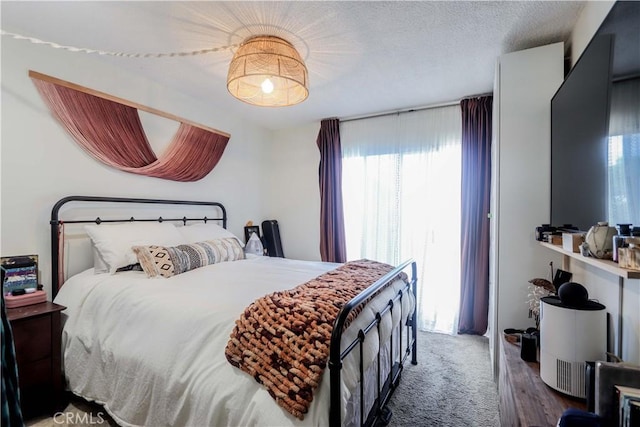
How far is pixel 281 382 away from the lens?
3.62 ft

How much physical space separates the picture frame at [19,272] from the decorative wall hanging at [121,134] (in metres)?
0.90

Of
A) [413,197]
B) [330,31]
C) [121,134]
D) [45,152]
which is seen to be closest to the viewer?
[330,31]

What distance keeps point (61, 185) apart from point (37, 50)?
0.96 metres

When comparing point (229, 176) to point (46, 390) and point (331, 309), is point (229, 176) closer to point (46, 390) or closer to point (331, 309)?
point (46, 390)

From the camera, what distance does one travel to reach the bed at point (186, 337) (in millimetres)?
1183

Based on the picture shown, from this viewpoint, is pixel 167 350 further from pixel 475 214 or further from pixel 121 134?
pixel 475 214

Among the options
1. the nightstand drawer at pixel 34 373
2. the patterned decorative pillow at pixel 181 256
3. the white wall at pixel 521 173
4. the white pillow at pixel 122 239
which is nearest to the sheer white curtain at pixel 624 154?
→ the white wall at pixel 521 173

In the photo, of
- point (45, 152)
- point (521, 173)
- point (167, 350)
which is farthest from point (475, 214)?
point (45, 152)

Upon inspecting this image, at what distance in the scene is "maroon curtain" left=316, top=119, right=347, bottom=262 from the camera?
3.81 m

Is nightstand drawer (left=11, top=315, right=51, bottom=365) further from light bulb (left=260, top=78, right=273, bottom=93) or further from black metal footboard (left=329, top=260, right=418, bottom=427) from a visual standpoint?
light bulb (left=260, top=78, right=273, bottom=93)

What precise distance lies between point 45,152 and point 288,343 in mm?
2279

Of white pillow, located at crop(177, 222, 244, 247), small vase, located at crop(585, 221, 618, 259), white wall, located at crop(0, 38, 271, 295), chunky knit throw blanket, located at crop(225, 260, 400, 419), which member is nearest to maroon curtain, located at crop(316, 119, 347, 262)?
white pillow, located at crop(177, 222, 244, 247)

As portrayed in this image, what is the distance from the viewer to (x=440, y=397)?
2021 millimetres

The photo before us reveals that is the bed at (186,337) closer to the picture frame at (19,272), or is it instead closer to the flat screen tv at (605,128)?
the picture frame at (19,272)
